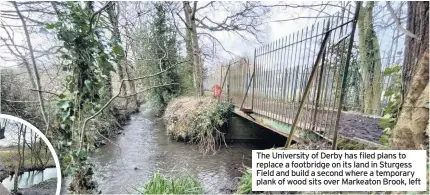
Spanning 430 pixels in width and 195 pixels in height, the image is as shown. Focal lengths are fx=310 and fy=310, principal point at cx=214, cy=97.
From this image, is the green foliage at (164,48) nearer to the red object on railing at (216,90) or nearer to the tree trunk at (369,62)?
the red object on railing at (216,90)

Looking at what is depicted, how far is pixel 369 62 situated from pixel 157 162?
173 inches

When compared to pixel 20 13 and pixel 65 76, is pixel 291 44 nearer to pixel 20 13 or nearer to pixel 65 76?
pixel 65 76

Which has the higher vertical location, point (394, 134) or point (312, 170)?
point (394, 134)

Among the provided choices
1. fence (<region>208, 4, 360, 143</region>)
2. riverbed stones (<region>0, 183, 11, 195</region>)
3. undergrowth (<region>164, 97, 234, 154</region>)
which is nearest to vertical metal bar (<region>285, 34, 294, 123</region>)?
fence (<region>208, 4, 360, 143</region>)

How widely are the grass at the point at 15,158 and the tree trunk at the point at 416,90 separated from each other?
293 cm

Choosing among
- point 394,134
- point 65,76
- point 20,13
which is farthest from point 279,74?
point 20,13

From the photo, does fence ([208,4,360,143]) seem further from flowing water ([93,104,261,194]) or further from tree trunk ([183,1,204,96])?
tree trunk ([183,1,204,96])

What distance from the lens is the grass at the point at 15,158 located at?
2742 millimetres

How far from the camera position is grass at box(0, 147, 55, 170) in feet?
9.00

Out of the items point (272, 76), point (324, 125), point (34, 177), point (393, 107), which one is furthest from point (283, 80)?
point (34, 177)

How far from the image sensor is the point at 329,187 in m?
2.17

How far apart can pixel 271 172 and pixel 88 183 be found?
2105 mm

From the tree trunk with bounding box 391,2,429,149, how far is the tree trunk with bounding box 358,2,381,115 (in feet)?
10.3

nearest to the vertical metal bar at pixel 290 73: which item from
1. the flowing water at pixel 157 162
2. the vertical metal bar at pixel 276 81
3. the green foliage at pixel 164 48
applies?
the vertical metal bar at pixel 276 81
